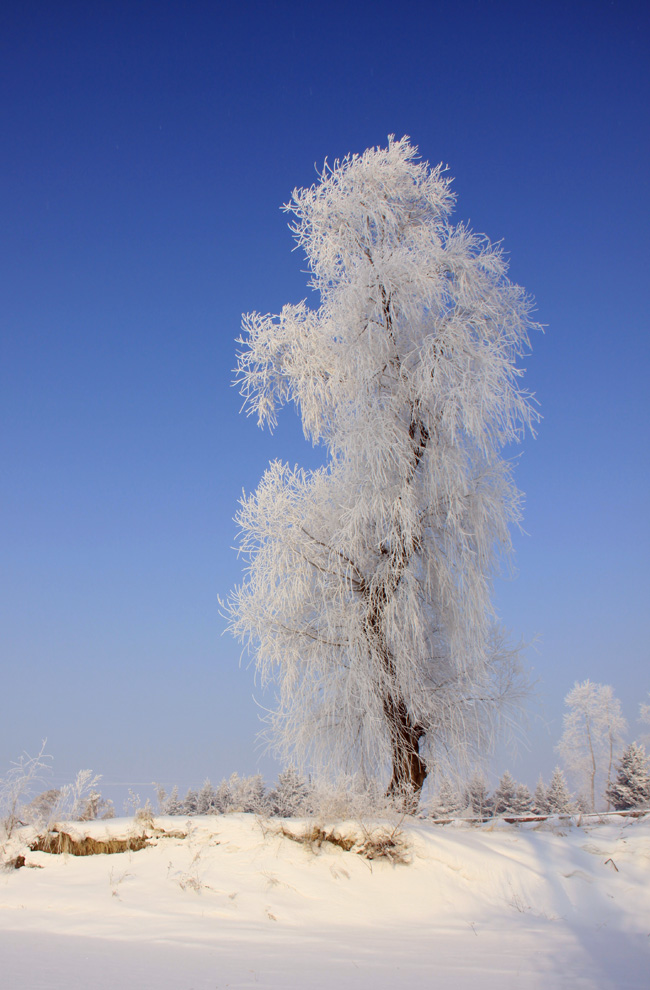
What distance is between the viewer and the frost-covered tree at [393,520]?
8.73m

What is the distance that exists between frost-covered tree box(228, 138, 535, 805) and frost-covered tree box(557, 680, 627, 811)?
2151 centimetres

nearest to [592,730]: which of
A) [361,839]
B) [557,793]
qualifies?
[557,793]

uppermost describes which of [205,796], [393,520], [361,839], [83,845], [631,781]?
[393,520]

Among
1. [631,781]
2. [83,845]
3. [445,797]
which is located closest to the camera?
[83,845]

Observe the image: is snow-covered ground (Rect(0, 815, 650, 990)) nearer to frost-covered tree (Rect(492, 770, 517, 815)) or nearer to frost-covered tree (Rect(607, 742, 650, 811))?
frost-covered tree (Rect(607, 742, 650, 811))

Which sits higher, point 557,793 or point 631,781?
point 631,781

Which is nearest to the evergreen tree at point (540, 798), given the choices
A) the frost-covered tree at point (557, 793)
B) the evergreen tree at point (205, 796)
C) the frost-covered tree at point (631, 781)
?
the frost-covered tree at point (557, 793)

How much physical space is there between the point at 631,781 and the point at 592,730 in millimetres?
3791

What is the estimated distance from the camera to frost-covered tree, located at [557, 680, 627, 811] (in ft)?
88.6

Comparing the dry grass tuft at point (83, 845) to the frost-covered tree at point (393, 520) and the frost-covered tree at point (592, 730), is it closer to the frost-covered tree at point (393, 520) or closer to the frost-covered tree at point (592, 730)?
the frost-covered tree at point (393, 520)

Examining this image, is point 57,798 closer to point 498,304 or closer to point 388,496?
point 388,496

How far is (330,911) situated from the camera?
16.9 feet

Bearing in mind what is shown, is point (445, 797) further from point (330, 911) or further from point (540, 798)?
point (540, 798)

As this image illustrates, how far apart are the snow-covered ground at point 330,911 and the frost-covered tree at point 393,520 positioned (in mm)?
1896
